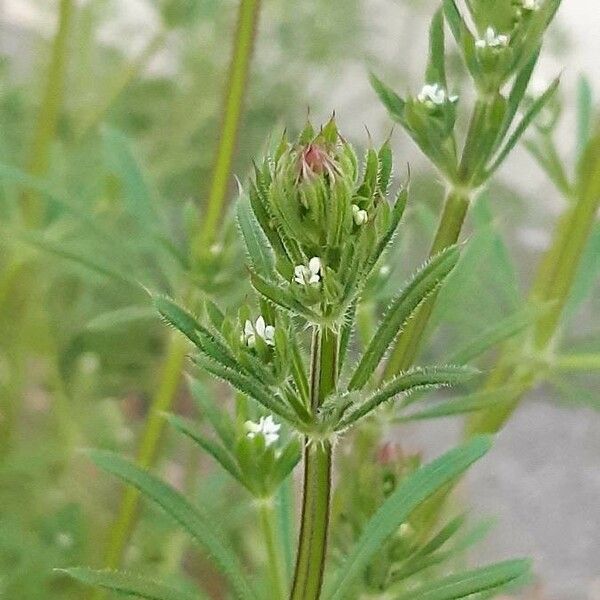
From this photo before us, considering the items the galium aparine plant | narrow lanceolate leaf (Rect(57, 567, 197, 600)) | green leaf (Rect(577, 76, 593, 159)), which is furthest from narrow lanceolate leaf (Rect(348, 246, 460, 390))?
green leaf (Rect(577, 76, 593, 159))

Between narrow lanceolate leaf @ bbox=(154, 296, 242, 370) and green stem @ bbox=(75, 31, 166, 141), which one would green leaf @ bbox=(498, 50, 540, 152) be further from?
green stem @ bbox=(75, 31, 166, 141)

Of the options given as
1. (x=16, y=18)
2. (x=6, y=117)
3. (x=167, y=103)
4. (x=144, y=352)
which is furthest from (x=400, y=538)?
(x=16, y=18)

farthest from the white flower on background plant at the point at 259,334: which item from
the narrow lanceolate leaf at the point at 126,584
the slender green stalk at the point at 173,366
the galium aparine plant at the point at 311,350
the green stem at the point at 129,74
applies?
the green stem at the point at 129,74

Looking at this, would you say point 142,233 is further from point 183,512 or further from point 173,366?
point 183,512

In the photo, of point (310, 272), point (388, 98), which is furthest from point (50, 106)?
point (310, 272)

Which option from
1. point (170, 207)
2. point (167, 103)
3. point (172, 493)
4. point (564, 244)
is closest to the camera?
point (172, 493)

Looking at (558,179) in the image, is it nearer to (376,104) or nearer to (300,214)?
(300,214)

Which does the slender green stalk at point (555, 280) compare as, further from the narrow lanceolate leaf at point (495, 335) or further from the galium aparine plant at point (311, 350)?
the galium aparine plant at point (311, 350)
